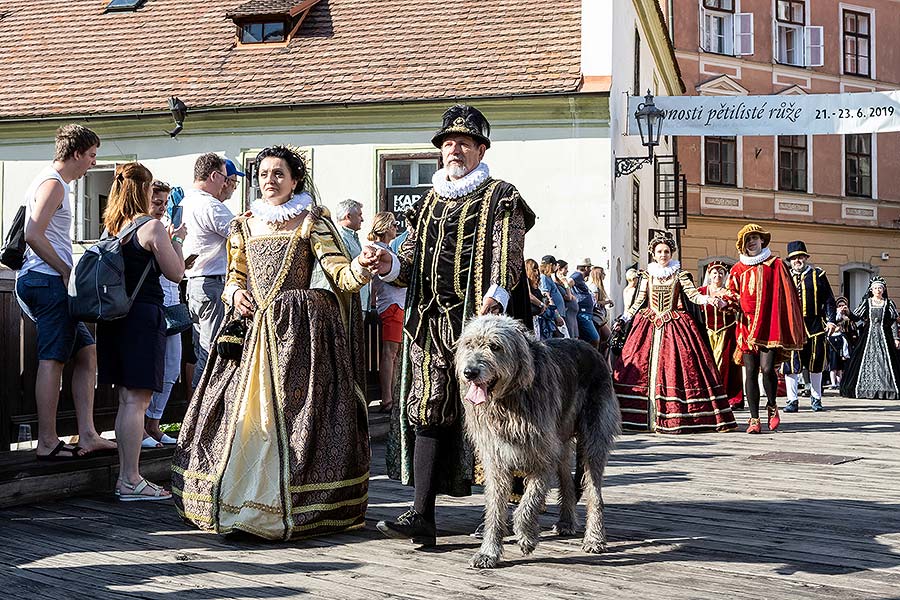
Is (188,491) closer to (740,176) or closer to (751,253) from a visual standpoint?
(751,253)

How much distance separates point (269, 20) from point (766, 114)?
8.80 meters

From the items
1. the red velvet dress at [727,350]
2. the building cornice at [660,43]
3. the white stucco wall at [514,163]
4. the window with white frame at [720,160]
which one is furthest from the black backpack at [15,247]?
the window with white frame at [720,160]

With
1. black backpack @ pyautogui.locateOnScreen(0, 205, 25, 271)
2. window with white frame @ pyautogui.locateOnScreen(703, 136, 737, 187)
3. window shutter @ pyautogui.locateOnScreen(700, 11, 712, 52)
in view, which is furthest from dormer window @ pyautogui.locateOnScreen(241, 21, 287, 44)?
window shutter @ pyautogui.locateOnScreen(700, 11, 712, 52)

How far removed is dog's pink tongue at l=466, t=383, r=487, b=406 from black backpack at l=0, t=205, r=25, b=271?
3.23m

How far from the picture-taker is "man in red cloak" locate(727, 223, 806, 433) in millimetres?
11344

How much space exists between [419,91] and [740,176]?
53.3ft

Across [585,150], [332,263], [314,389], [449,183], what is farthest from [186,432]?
[585,150]

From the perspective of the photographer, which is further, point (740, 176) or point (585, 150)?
point (740, 176)

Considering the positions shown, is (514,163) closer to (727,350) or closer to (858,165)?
(727,350)

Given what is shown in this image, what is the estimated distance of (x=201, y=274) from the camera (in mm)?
8125

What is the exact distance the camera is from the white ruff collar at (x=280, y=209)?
19.5ft

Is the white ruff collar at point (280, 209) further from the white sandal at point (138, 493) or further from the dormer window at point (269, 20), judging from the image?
the dormer window at point (269, 20)

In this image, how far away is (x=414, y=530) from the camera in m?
5.39

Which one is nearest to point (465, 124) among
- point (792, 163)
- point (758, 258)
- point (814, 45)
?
point (758, 258)
